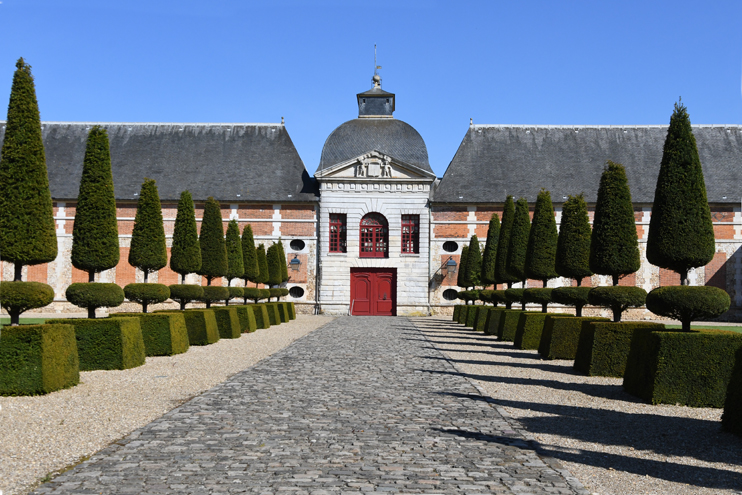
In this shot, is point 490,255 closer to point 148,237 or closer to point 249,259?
point 249,259

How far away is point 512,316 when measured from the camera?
16281mm

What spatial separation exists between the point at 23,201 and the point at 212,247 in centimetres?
885

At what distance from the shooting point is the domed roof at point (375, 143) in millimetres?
31812

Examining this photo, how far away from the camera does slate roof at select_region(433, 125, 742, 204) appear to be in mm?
30844

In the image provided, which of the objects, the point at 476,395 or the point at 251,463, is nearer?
the point at 251,463

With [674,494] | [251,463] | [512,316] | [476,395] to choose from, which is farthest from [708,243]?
[512,316]

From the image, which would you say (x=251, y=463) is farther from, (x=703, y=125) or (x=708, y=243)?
(x=703, y=125)

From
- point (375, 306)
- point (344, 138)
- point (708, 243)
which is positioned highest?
point (344, 138)

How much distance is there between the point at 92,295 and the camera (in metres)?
10.1

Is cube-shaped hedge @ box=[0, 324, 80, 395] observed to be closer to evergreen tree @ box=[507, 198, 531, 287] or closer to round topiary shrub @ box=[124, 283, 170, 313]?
round topiary shrub @ box=[124, 283, 170, 313]

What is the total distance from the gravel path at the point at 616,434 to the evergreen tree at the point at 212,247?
8.92 m

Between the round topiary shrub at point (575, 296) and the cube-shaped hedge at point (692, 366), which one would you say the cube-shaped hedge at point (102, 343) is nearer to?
the cube-shaped hedge at point (692, 366)

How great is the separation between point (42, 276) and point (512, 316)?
2267cm

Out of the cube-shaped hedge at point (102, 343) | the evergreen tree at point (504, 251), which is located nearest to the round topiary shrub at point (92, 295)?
the cube-shaped hedge at point (102, 343)
